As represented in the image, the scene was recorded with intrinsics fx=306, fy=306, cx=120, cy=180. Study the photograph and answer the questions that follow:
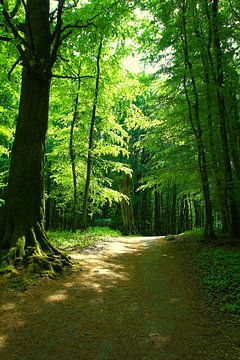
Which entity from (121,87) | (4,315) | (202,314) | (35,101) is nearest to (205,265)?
(202,314)

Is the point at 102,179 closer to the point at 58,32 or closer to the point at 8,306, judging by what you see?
the point at 58,32

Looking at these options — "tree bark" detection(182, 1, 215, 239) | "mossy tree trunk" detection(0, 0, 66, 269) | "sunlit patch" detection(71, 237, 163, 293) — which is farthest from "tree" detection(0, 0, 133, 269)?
"tree bark" detection(182, 1, 215, 239)

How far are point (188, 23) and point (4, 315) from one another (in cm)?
1176

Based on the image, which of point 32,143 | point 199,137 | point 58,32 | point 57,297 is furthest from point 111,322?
point 199,137

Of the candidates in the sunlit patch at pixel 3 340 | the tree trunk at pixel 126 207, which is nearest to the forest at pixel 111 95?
the sunlit patch at pixel 3 340

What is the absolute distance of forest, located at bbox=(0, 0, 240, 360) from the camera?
435cm

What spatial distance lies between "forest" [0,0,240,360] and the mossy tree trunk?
0.03 m

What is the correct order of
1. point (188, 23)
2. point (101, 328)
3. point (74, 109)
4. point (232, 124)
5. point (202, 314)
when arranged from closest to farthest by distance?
point (101, 328), point (202, 314), point (188, 23), point (232, 124), point (74, 109)

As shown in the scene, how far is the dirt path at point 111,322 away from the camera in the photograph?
12.5ft

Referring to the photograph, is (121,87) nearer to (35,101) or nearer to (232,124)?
(232,124)

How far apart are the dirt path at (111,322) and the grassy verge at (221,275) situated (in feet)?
1.14

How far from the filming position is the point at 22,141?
25.0 feet

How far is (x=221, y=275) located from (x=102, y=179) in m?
11.3

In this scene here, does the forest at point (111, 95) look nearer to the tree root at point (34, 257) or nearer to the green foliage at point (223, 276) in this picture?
the tree root at point (34, 257)
